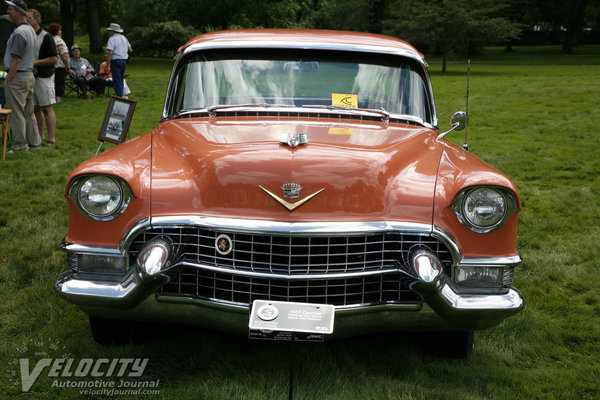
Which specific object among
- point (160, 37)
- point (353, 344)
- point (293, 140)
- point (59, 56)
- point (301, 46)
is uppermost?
point (160, 37)

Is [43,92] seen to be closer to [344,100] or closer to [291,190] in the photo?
[344,100]

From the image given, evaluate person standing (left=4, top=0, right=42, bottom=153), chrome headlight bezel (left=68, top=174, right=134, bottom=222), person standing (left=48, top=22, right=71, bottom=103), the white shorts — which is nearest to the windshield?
chrome headlight bezel (left=68, top=174, right=134, bottom=222)

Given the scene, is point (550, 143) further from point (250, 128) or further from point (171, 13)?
point (171, 13)

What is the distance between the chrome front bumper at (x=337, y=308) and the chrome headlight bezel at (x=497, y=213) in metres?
0.30

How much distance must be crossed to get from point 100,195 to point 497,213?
192 cm

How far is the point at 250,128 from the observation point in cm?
338

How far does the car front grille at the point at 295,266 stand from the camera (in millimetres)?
2721

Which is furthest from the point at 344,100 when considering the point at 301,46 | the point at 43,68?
the point at 43,68

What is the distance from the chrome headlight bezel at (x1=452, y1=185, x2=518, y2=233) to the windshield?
1272 mm

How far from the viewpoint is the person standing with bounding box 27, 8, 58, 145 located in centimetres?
857

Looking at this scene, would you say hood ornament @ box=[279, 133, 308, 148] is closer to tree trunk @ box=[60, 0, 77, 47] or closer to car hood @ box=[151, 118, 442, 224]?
car hood @ box=[151, 118, 442, 224]

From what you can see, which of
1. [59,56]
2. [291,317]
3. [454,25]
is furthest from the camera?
[454,25]

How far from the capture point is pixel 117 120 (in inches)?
225

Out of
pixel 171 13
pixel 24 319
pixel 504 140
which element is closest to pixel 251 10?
pixel 171 13
